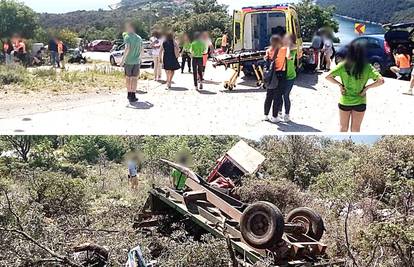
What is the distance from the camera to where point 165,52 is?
8938 mm

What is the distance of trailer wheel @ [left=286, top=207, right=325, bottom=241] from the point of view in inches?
236

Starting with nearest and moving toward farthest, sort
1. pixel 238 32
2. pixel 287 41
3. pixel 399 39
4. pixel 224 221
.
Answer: pixel 224 221
pixel 287 41
pixel 399 39
pixel 238 32

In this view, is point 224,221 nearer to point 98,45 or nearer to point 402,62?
point 98,45

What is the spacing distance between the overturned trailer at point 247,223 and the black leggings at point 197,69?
2.78 meters

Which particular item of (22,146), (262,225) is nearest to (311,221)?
(262,225)

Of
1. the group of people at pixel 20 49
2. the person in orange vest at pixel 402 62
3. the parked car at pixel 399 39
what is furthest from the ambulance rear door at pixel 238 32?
the group of people at pixel 20 49

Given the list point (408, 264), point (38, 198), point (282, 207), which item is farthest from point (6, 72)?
point (408, 264)

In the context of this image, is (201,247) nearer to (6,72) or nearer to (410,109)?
(410,109)

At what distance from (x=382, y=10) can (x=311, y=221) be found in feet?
8.28

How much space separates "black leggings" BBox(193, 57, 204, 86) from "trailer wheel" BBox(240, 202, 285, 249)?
4.37m

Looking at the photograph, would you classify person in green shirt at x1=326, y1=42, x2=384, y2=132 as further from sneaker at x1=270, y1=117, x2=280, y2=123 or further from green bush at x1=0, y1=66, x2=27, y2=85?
green bush at x1=0, y1=66, x2=27, y2=85

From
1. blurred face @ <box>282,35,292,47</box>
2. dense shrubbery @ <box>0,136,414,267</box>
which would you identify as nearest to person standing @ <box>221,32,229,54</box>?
blurred face @ <box>282,35,292,47</box>

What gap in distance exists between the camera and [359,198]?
773cm

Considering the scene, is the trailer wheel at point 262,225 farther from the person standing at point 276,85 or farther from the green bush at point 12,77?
the green bush at point 12,77
